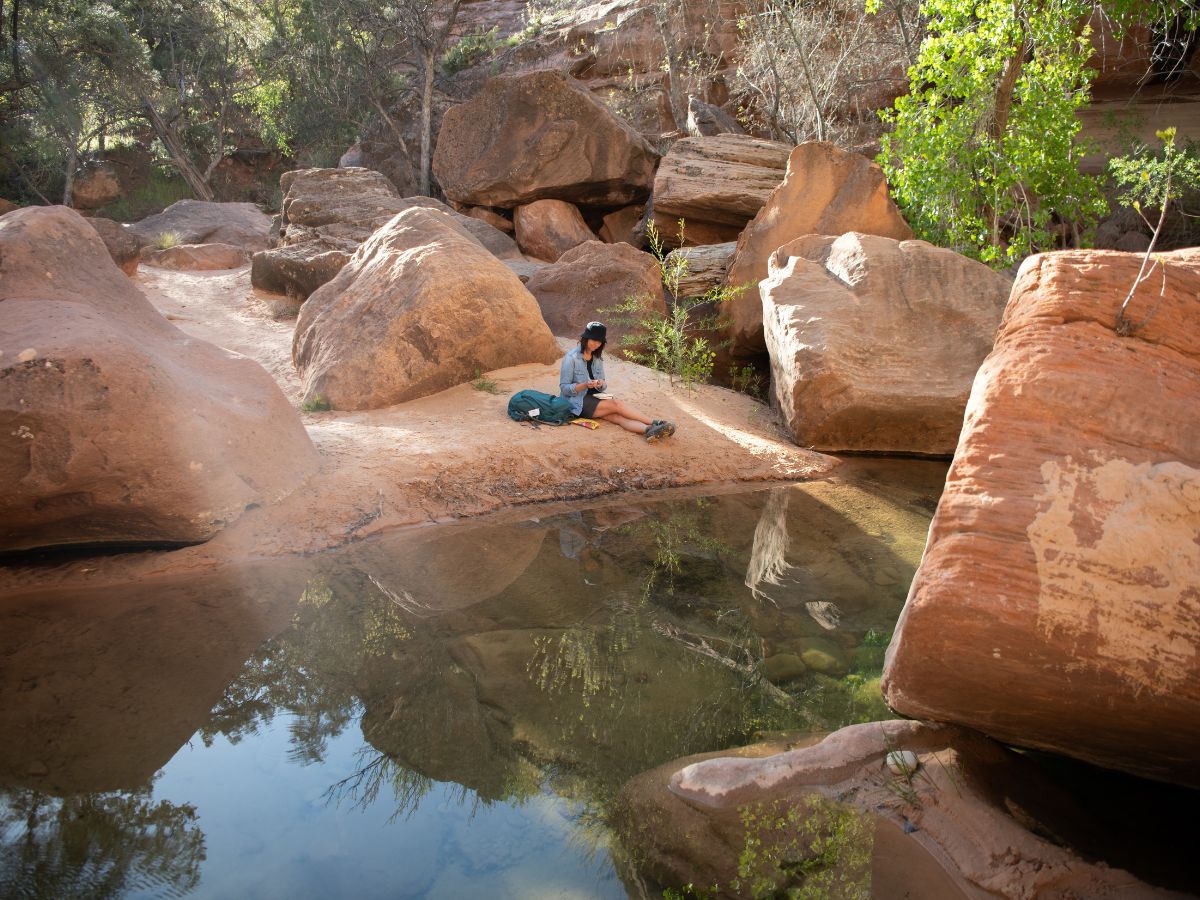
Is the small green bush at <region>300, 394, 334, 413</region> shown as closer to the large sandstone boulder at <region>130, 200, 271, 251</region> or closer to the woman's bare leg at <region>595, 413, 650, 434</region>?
the woman's bare leg at <region>595, 413, 650, 434</region>

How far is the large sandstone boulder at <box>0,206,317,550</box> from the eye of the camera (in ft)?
14.9

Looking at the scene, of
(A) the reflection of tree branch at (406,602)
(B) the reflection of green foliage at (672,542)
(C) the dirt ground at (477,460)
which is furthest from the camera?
(C) the dirt ground at (477,460)

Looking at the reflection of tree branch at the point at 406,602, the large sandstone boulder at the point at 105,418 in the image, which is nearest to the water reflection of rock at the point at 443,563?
the reflection of tree branch at the point at 406,602

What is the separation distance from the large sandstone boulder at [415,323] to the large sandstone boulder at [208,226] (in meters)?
7.16

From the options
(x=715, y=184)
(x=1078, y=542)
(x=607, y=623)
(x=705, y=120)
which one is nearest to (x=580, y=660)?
(x=607, y=623)

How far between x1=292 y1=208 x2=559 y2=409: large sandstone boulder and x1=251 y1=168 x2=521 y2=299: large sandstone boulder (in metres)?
2.63

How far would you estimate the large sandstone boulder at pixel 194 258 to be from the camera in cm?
1338

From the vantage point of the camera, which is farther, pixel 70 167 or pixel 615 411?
pixel 70 167

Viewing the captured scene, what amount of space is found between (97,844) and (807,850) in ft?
7.41

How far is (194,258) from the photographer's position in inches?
529

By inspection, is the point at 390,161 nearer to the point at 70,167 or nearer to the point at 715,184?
the point at 70,167

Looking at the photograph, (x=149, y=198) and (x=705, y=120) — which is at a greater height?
(x=705, y=120)

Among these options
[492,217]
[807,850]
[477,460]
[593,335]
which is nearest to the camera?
[807,850]

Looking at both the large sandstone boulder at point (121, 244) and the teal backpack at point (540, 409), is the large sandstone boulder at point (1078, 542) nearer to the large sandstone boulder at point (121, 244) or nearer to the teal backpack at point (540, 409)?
the teal backpack at point (540, 409)
